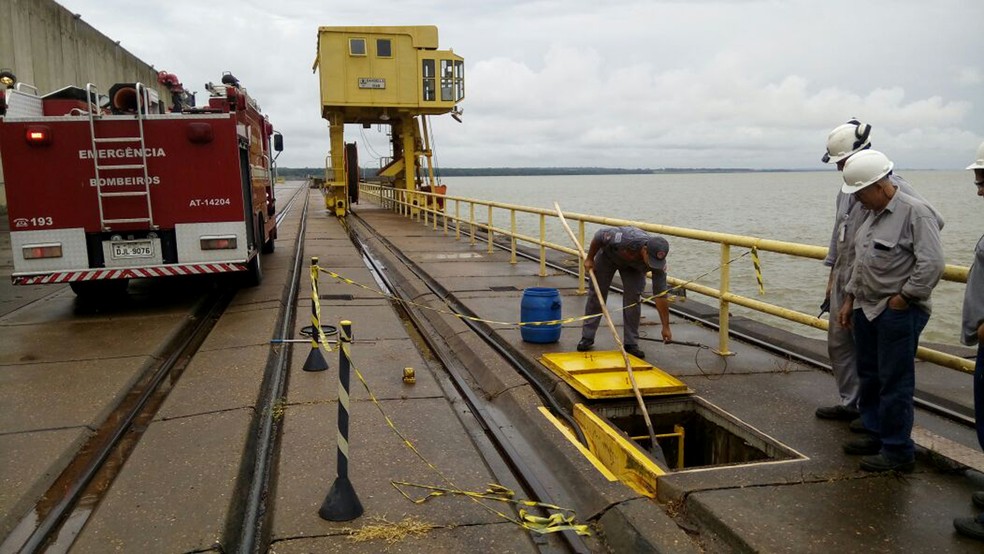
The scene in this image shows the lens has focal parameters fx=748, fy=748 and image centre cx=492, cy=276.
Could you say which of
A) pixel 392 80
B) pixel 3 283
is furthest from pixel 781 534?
pixel 392 80

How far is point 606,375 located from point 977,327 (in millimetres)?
2925

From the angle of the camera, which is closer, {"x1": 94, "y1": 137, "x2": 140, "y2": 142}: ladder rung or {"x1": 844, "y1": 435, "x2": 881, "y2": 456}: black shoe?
{"x1": 844, "y1": 435, "x2": 881, "y2": 456}: black shoe

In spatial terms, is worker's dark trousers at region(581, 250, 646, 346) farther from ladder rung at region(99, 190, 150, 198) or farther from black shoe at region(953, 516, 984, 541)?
ladder rung at region(99, 190, 150, 198)

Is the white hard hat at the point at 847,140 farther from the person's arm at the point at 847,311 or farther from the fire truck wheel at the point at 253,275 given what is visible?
the fire truck wheel at the point at 253,275

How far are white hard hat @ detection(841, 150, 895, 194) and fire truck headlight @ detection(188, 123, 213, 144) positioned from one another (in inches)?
306

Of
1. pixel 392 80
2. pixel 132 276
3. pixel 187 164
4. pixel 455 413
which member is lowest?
pixel 455 413

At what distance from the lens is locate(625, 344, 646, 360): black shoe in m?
6.88

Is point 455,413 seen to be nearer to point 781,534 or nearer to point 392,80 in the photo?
point 781,534

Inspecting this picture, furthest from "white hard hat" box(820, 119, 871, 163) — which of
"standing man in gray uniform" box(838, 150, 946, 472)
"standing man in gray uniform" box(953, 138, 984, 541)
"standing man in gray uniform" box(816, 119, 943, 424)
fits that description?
"standing man in gray uniform" box(953, 138, 984, 541)

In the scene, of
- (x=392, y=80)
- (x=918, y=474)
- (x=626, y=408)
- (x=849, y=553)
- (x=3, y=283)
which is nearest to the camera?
(x=849, y=553)

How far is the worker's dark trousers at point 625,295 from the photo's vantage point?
6973 mm

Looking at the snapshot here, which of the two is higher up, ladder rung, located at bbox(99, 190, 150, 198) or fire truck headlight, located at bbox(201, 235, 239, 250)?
ladder rung, located at bbox(99, 190, 150, 198)

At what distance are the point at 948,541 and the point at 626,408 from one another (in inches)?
95.2

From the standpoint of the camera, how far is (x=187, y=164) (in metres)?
9.47
